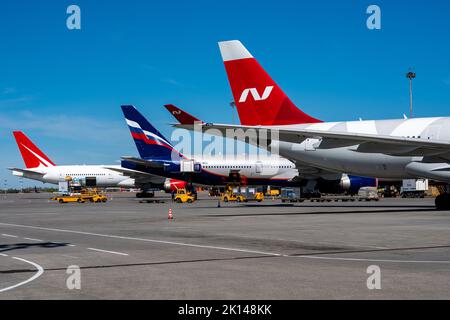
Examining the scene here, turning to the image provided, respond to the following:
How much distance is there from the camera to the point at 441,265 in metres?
10.9

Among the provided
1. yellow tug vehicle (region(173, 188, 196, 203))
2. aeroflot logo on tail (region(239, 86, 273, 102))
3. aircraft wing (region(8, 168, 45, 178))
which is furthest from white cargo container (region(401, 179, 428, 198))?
aircraft wing (region(8, 168, 45, 178))

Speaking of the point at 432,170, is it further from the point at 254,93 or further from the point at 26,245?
the point at 26,245

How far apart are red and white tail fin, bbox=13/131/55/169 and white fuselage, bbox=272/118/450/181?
64.6 metres

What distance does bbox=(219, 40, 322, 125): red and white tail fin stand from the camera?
110ft

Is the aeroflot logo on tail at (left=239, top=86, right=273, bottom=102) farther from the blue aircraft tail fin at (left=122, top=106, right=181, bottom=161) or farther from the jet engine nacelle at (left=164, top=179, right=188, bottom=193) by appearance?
the jet engine nacelle at (left=164, top=179, right=188, bottom=193)

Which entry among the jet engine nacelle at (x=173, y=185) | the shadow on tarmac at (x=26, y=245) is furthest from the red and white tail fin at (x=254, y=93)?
the jet engine nacelle at (x=173, y=185)

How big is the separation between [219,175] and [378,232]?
45.2 m

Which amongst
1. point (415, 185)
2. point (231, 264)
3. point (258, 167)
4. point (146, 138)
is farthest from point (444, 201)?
point (146, 138)

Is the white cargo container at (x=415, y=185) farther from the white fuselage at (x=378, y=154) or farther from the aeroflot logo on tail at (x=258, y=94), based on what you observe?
the aeroflot logo on tail at (x=258, y=94)

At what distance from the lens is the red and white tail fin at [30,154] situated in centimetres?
8825

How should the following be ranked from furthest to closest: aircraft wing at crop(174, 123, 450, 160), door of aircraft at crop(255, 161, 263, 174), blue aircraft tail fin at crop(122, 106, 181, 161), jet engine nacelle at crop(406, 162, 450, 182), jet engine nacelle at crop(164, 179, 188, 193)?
1. jet engine nacelle at crop(164, 179, 188, 193)
2. blue aircraft tail fin at crop(122, 106, 181, 161)
3. door of aircraft at crop(255, 161, 263, 174)
4. jet engine nacelle at crop(406, 162, 450, 182)
5. aircraft wing at crop(174, 123, 450, 160)

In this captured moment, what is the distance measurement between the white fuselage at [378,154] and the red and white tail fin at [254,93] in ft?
4.40

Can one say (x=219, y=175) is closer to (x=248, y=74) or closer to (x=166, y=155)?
(x=166, y=155)
